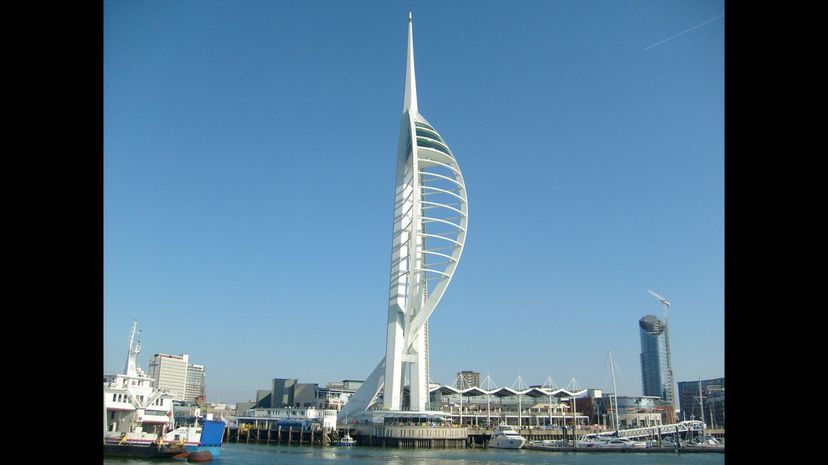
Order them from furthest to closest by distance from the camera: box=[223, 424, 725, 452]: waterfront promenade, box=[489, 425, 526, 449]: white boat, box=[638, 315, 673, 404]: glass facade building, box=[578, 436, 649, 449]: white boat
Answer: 1. box=[638, 315, 673, 404]: glass facade building
2. box=[489, 425, 526, 449]: white boat
3. box=[578, 436, 649, 449]: white boat
4. box=[223, 424, 725, 452]: waterfront promenade

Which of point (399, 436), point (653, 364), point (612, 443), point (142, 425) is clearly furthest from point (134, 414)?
point (653, 364)

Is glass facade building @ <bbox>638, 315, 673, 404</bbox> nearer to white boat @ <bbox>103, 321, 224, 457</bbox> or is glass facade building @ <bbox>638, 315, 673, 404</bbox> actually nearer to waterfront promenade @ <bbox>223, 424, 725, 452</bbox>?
waterfront promenade @ <bbox>223, 424, 725, 452</bbox>

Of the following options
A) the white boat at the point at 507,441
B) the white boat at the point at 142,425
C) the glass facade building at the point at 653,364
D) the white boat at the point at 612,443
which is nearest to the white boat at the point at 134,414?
the white boat at the point at 142,425

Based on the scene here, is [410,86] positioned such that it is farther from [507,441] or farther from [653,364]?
[653,364]

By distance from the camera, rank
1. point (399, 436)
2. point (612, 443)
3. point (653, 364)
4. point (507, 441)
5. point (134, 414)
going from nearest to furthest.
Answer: point (134, 414), point (399, 436), point (612, 443), point (507, 441), point (653, 364)

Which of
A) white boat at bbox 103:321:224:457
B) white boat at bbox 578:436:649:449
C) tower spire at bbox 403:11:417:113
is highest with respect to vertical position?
tower spire at bbox 403:11:417:113

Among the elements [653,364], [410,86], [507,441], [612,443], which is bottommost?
[612,443]

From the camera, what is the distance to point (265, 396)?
9756 centimetres

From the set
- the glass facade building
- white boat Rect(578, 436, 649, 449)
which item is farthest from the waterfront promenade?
the glass facade building

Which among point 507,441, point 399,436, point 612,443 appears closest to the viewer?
point 399,436

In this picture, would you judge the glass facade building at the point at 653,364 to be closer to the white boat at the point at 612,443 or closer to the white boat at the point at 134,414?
the white boat at the point at 612,443

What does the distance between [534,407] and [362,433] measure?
1245 inches
